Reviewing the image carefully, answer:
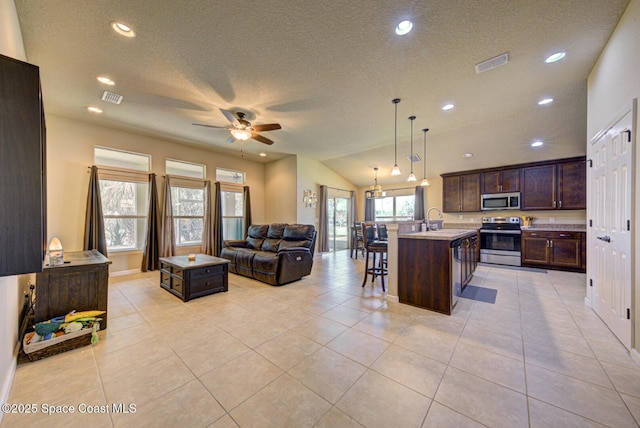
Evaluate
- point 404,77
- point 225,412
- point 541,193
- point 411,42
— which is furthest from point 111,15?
point 541,193

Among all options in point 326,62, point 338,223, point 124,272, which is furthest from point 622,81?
point 124,272

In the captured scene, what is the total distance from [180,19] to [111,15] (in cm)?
58

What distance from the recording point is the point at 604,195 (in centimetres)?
252

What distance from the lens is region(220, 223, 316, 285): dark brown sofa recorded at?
4.07 meters

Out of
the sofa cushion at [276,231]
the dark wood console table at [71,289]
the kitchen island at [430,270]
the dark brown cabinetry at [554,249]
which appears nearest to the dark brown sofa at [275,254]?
the sofa cushion at [276,231]

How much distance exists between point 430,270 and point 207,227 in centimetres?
526

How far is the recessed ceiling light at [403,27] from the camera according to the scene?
209 centimetres

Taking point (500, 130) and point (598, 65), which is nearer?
point (598, 65)

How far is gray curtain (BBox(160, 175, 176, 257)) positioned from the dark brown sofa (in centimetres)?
127

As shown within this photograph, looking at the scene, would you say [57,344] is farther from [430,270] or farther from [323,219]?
[323,219]

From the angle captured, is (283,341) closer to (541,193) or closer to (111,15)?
(111,15)

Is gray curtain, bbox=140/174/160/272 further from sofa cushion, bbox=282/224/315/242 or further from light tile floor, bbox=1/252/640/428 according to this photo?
sofa cushion, bbox=282/224/315/242

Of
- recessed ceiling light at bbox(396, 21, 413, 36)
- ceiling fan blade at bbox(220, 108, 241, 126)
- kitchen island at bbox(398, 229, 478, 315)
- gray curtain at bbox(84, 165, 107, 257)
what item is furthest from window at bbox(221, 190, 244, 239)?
recessed ceiling light at bbox(396, 21, 413, 36)

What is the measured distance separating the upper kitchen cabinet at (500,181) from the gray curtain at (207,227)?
7.06m
